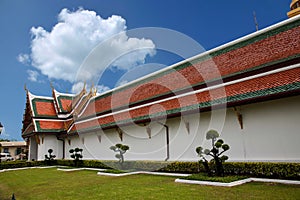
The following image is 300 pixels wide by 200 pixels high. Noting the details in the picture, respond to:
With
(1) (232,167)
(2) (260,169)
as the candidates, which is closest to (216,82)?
(1) (232,167)

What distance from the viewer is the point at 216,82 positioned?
1140cm

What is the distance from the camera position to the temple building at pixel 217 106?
330 inches

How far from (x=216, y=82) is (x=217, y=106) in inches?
83.2

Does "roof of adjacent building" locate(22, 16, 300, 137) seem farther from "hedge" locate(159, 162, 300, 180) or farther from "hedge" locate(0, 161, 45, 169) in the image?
"hedge" locate(0, 161, 45, 169)

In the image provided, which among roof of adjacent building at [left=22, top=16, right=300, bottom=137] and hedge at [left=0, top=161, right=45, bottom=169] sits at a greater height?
roof of adjacent building at [left=22, top=16, right=300, bottom=137]

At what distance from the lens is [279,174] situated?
24.8ft

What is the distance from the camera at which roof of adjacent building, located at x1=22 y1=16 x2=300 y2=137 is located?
8977 mm

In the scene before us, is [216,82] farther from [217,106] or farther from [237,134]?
[237,134]

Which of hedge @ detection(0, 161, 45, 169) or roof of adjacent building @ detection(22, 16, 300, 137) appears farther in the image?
hedge @ detection(0, 161, 45, 169)

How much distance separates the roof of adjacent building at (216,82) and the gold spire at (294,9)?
5108 mm

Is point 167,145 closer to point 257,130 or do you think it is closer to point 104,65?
point 257,130

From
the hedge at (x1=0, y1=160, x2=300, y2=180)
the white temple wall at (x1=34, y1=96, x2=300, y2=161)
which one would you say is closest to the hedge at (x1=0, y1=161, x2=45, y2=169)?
the hedge at (x1=0, y1=160, x2=300, y2=180)

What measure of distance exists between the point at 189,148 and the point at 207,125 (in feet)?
4.40

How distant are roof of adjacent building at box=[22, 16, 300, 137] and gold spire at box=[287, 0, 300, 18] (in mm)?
5108
